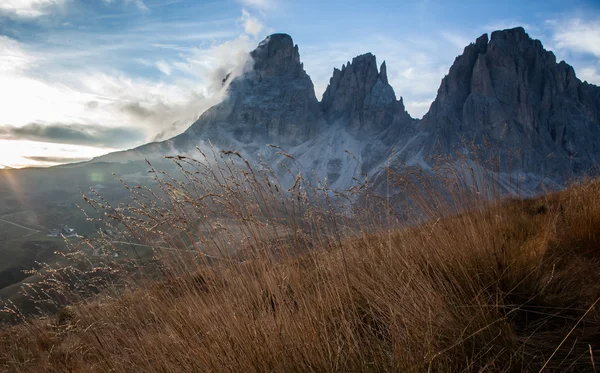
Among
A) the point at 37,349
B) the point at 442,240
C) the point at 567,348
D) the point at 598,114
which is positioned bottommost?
the point at 37,349

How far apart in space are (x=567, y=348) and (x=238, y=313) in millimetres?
1775

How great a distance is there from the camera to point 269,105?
601 feet

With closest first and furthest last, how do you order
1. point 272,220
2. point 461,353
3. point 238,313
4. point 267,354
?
point 461,353 → point 267,354 → point 238,313 → point 272,220

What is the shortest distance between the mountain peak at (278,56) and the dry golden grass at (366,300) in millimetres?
188124

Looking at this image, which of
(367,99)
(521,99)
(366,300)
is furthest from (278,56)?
(366,300)

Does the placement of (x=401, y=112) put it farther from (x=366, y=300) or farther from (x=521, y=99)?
(x=366, y=300)

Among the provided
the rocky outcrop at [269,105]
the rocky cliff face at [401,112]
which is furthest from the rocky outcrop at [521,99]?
the rocky outcrop at [269,105]

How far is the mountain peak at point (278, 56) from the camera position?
178 meters

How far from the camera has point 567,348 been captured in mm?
1509

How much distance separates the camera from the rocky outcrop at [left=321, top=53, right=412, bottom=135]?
14988 centimetres

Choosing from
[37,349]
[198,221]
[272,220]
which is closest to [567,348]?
[272,220]

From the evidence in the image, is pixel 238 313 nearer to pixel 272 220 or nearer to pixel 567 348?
pixel 272 220

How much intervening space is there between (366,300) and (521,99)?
13260 cm

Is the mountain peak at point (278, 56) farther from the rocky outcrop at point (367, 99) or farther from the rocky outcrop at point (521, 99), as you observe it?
the rocky outcrop at point (521, 99)
